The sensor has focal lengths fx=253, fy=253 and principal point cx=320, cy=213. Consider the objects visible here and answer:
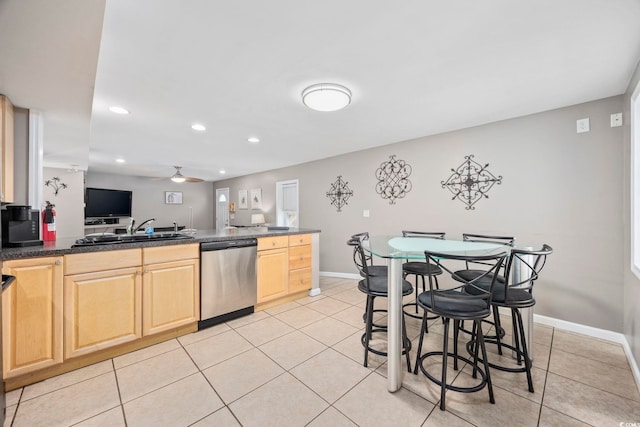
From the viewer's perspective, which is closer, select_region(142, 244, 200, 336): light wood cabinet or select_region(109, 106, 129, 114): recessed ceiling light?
select_region(142, 244, 200, 336): light wood cabinet

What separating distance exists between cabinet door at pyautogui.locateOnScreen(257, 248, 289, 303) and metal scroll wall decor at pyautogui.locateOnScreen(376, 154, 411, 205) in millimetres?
1923

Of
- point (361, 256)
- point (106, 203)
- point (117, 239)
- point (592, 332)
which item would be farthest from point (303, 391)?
point (106, 203)

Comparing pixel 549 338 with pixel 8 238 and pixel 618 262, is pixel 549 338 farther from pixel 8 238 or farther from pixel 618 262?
pixel 8 238

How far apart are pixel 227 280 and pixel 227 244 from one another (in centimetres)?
38

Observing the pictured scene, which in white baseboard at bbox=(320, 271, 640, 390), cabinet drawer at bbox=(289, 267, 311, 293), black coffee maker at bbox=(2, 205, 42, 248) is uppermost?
black coffee maker at bbox=(2, 205, 42, 248)

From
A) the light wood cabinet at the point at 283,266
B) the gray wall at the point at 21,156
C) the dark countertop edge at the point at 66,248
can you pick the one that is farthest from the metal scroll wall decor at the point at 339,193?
the gray wall at the point at 21,156

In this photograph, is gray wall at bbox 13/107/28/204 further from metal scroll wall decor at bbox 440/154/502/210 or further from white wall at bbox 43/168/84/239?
metal scroll wall decor at bbox 440/154/502/210

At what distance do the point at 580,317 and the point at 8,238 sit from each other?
16.4ft

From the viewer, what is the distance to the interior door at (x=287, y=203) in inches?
230

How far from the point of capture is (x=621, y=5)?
4.50ft

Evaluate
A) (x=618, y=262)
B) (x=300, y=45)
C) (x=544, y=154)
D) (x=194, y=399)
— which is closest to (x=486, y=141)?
(x=544, y=154)

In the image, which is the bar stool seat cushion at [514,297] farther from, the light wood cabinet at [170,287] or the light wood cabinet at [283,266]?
the light wood cabinet at [170,287]

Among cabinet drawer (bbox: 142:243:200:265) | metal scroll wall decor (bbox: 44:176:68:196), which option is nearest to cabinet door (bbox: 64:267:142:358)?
cabinet drawer (bbox: 142:243:200:265)

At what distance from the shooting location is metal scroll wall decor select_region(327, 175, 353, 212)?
469cm
